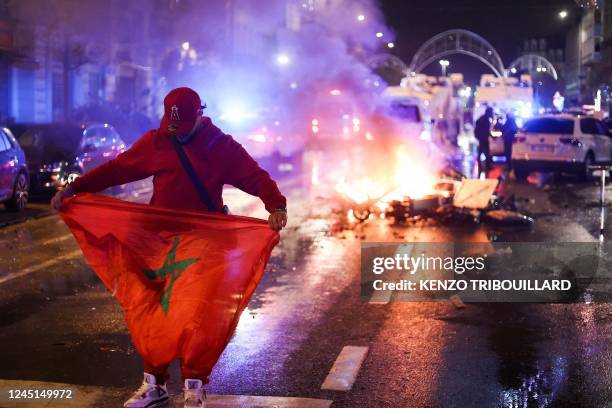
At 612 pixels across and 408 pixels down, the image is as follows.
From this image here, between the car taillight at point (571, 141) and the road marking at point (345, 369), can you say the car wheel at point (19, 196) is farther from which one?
the car taillight at point (571, 141)

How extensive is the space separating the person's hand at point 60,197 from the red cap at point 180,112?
0.74 metres

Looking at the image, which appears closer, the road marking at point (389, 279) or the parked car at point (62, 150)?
the road marking at point (389, 279)

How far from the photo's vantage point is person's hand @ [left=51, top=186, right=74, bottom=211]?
5.11 meters

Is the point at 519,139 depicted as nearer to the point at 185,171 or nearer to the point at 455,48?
the point at 185,171

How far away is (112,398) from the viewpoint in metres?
5.28

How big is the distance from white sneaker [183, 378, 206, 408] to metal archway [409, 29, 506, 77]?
79218mm

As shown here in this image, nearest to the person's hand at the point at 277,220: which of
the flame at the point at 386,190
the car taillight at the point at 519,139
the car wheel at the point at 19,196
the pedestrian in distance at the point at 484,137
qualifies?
the flame at the point at 386,190

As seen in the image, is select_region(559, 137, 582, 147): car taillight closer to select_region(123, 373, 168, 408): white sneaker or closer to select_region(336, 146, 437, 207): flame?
select_region(336, 146, 437, 207): flame

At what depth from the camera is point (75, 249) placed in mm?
11570

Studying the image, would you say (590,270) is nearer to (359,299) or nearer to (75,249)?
(359,299)

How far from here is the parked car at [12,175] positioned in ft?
49.5

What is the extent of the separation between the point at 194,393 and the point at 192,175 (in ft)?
4.20

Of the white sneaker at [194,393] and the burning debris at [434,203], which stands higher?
the burning debris at [434,203]

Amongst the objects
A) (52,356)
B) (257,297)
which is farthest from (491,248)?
(52,356)
